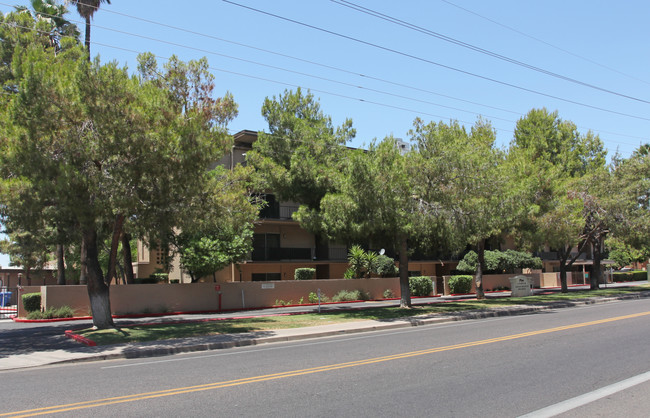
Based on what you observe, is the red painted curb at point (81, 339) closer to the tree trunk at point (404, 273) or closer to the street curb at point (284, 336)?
the street curb at point (284, 336)

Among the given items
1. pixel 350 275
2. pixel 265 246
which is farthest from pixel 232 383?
pixel 265 246

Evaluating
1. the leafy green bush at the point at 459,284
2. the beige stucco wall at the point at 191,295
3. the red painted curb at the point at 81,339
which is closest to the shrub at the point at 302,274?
the beige stucco wall at the point at 191,295

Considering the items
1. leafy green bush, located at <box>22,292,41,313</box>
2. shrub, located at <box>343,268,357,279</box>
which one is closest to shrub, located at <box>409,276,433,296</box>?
shrub, located at <box>343,268,357,279</box>

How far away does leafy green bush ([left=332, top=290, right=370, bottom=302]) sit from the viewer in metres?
31.5

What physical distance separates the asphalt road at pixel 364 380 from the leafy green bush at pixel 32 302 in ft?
47.9

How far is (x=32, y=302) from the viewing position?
940 inches

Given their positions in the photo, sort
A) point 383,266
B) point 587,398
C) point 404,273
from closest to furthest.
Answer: point 587,398 → point 404,273 → point 383,266

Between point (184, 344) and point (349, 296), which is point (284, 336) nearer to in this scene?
point (184, 344)

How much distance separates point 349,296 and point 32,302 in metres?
17.2

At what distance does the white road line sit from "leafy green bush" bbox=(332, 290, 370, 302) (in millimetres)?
23720

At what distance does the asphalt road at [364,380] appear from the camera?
6625mm

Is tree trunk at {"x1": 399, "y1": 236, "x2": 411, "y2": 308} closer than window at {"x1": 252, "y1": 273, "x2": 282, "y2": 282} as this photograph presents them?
Yes

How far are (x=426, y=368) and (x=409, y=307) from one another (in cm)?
1487

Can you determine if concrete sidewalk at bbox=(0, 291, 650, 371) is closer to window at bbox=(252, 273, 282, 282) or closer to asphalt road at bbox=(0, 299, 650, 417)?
asphalt road at bbox=(0, 299, 650, 417)
